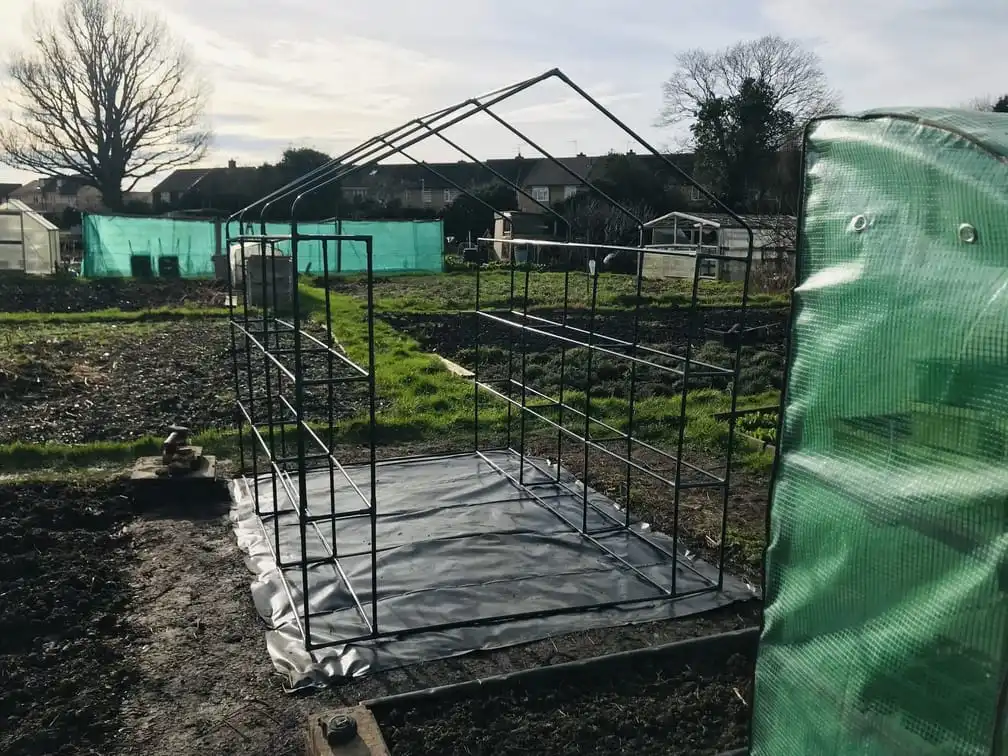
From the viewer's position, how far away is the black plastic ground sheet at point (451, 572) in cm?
398

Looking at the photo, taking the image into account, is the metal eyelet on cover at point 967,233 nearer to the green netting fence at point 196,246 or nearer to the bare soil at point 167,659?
the bare soil at point 167,659

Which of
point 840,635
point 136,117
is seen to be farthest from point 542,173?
point 840,635

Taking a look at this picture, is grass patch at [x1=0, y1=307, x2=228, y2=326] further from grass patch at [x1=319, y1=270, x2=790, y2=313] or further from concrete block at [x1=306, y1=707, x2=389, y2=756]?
concrete block at [x1=306, y1=707, x2=389, y2=756]

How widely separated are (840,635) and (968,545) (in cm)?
54

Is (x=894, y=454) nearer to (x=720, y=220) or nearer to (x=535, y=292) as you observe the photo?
(x=535, y=292)

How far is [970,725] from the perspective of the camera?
5.68ft

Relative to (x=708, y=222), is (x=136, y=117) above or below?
above

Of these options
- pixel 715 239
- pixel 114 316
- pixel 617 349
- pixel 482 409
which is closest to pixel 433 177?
pixel 715 239

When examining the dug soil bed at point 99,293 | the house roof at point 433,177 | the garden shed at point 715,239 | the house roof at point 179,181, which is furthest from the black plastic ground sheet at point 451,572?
the house roof at point 179,181

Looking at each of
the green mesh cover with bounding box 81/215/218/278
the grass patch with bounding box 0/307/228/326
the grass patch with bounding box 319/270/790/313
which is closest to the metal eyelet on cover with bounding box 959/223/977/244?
the grass patch with bounding box 319/270/790/313

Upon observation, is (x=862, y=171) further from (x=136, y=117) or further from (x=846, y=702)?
(x=136, y=117)

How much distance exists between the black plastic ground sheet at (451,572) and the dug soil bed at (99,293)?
1248 centimetres

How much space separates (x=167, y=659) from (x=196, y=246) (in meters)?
22.5

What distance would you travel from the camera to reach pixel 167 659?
150 inches
